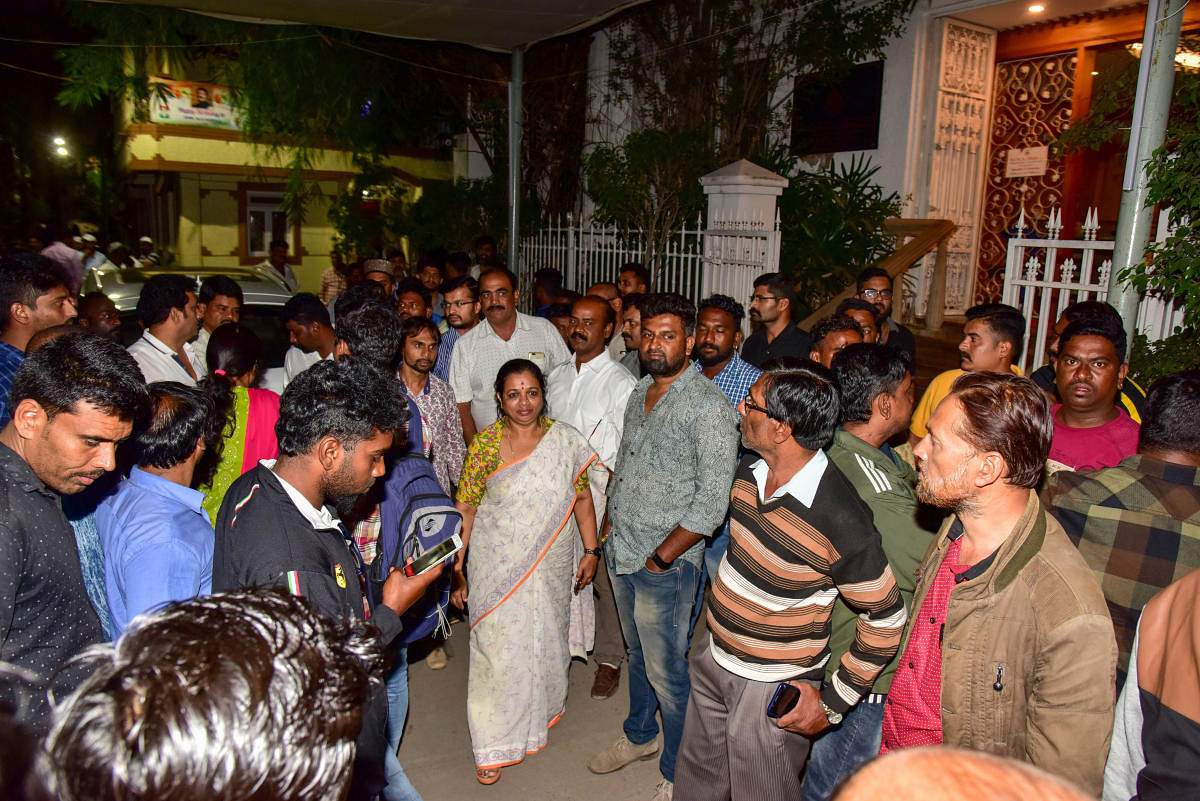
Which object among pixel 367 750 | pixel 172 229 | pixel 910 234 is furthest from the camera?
pixel 172 229

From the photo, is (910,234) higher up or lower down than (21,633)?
higher up

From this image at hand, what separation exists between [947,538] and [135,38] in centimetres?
1445

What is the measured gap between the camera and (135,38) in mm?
12148

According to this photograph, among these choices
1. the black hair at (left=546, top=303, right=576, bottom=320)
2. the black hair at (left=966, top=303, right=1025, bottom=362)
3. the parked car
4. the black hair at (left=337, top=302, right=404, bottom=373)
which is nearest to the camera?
the black hair at (left=337, top=302, right=404, bottom=373)

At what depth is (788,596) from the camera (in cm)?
242

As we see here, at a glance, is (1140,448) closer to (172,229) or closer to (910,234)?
(910,234)

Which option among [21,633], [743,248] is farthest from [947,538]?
[743,248]

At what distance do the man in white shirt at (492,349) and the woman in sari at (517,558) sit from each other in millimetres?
1643

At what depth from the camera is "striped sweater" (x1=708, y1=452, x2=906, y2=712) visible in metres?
2.32

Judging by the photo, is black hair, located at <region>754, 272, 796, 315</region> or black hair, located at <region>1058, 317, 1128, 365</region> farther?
black hair, located at <region>754, 272, 796, 315</region>

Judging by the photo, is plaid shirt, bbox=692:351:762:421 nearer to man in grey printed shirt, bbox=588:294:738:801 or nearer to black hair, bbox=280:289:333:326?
man in grey printed shirt, bbox=588:294:738:801

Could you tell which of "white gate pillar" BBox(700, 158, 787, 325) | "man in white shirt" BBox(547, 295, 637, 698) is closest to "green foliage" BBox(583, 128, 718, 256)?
"white gate pillar" BBox(700, 158, 787, 325)

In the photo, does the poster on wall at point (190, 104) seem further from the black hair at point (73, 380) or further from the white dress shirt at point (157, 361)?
the black hair at point (73, 380)

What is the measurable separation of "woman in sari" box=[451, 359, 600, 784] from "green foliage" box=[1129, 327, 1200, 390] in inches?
146
